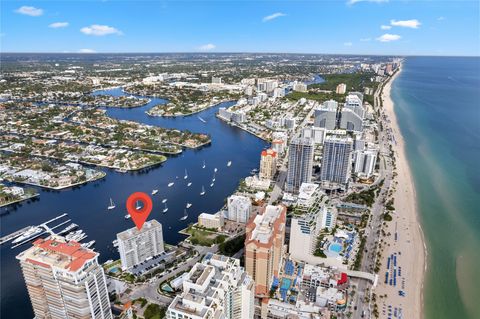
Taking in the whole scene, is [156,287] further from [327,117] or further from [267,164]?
[327,117]

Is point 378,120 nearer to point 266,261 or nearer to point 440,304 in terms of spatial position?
point 440,304

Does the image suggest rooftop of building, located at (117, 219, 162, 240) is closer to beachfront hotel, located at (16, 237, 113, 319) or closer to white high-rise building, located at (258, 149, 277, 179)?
beachfront hotel, located at (16, 237, 113, 319)

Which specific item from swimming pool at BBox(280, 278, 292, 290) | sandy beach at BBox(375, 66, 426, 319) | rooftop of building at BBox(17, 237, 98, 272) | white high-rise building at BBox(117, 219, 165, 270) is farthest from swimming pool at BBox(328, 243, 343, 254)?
rooftop of building at BBox(17, 237, 98, 272)

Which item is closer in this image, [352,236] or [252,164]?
[352,236]

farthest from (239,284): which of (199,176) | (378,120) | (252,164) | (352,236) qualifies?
(378,120)

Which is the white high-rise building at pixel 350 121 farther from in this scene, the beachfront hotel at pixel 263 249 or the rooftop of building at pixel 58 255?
the rooftop of building at pixel 58 255

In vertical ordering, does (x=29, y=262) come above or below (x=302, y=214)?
above
